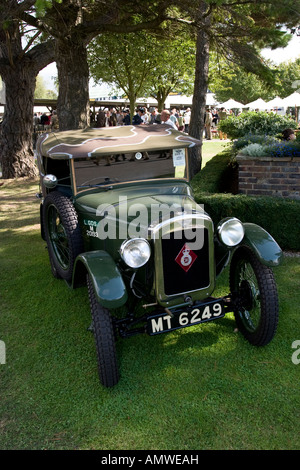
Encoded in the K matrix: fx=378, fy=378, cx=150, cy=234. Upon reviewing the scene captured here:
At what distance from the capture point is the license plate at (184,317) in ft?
9.26

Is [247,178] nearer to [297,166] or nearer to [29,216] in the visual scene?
[297,166]

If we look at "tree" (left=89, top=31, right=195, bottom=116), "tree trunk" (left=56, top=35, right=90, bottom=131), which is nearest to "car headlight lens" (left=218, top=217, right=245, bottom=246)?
"tree trunk" (left=56, top=35, right=90, bottom=131)

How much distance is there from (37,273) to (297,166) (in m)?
4.15

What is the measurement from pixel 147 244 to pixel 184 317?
64 cm

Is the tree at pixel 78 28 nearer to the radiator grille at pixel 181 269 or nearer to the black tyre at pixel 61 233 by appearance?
Answer: the black tyre at pixel 61 233

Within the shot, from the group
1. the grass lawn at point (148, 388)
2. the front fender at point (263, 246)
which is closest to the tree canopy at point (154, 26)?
the front fender at point (263, 246)

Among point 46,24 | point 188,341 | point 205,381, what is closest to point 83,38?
point 46,24

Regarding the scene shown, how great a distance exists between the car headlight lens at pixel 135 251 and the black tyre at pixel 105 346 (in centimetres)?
40

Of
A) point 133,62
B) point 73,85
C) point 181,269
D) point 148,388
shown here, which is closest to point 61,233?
point 181,269

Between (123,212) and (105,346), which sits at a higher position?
(123,212)

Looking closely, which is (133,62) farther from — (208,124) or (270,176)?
(270,176)

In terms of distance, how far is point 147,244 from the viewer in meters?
2.78

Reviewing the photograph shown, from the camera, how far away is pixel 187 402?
8.60ft

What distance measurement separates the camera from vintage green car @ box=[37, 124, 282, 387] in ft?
9.24
